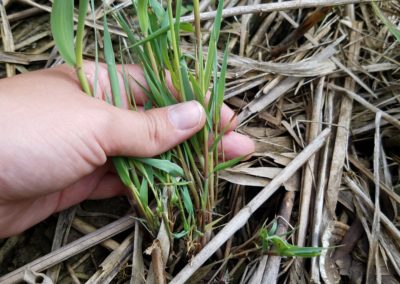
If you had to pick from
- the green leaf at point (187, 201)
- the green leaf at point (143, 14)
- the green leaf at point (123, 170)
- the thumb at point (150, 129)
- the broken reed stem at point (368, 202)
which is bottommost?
the broken reed stem at point (368, 202)

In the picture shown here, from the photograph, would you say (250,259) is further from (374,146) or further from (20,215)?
(20,215)

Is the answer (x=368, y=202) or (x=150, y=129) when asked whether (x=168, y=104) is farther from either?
(x=368, y=202)

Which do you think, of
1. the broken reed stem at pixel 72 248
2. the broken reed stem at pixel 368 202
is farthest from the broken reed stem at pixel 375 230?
the broken reed stem at pixel 72 248

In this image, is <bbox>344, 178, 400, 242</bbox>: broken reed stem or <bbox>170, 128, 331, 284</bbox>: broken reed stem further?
<bbox>344, 178, 400, 242</bbox>: broken reed stem

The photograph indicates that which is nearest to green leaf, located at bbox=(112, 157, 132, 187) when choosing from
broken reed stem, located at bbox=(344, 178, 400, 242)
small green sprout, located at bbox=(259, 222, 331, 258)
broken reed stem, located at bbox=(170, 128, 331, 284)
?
broken reed stem, located at bbox=(170, 128, 331, 284)

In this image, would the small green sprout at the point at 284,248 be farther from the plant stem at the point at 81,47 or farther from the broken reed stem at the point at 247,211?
the plant stem at the point at 81,47

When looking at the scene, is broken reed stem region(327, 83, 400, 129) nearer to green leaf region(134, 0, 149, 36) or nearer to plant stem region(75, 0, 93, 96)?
green leaf region(134, 0, 149, 36)

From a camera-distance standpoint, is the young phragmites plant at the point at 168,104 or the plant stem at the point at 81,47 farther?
the young phragmites plant at the point at 168,104
